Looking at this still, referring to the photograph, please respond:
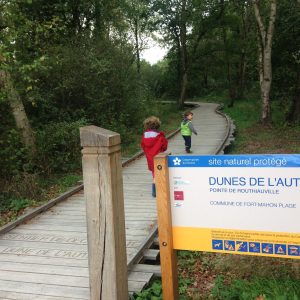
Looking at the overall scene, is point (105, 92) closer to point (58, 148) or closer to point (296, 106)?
point (58, 148)

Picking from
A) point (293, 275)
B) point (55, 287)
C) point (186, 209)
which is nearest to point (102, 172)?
point (186, 209)

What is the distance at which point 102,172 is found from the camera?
3.17 m

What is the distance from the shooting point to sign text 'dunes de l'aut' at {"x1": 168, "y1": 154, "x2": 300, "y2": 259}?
319 centimetres

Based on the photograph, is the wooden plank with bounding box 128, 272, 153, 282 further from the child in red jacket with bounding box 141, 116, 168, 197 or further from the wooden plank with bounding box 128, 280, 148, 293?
the child in red jacket with bounding box 141, 116, 168, 197

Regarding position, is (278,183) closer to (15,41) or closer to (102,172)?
(102,172)

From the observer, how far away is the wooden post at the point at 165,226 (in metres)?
3.43

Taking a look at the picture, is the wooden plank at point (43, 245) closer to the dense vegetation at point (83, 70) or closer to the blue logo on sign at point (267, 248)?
the dense vegetation at point (83, 70)

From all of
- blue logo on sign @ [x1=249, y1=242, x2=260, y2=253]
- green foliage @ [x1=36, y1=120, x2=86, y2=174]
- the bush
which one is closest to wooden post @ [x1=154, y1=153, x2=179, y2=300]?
blue logo on sign @ [x1=249, y1=242, x2=260, y2=253]

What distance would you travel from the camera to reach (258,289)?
4012 mm

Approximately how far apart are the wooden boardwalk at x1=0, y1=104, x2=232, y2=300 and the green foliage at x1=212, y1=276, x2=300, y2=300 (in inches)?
34.0

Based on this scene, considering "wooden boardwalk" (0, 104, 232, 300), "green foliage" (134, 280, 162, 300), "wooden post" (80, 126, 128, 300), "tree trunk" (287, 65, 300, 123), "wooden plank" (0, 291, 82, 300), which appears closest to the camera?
"wooden post" (80, 126, 128, 300)

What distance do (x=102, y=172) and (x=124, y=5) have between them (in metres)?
20.2

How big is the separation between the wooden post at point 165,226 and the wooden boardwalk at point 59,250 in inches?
29.8

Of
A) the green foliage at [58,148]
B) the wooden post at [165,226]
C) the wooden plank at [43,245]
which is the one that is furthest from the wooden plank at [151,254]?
the green foliage at [58,148]
